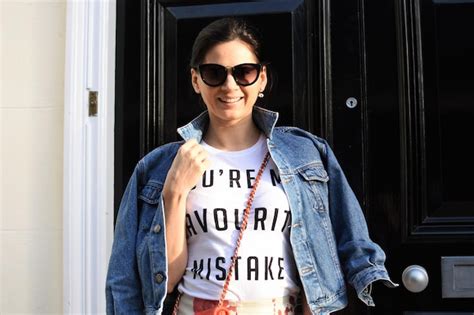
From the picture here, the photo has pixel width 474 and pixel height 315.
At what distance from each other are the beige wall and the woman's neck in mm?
760

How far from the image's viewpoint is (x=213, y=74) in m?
1.49

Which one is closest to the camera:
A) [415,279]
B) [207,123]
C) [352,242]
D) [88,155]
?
[352,242]

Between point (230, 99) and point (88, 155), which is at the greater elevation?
point (230, 99)

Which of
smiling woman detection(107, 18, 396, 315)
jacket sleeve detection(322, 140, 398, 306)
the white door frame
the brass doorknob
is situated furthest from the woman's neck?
the brass doorknob

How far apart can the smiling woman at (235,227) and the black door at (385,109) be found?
40 cm

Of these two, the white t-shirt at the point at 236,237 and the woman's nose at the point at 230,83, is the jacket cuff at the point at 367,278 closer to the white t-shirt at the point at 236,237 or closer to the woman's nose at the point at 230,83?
the white t-shirt at the point at 236,237

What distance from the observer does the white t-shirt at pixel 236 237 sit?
4.62 feet

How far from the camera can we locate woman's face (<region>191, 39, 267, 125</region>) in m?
1.49

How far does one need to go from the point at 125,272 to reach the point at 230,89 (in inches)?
22.1

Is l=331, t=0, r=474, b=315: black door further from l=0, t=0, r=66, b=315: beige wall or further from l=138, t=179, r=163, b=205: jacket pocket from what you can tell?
l=0, t=0, r=66, b=315: beige wall

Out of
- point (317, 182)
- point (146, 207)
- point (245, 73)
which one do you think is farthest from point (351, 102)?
point (146, 207)

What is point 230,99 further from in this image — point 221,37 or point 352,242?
point 352,242

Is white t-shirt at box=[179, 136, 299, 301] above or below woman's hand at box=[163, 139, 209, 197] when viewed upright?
below

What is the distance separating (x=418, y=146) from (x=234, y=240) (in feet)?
2.76
